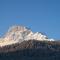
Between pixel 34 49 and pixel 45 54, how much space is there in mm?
1490

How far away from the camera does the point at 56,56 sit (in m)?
33.5

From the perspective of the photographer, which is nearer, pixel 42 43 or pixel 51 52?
pixel 51 52

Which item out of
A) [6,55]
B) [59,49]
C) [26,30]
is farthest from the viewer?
[26,30]

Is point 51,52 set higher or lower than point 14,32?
lower

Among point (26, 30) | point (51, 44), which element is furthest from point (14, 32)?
point (51, 44)

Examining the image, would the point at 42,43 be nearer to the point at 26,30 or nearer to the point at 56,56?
the point at 56,56

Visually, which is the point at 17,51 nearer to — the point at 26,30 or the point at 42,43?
the point at 42,43

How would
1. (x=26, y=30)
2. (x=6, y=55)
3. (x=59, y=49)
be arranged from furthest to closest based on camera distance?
Result: (x=26, y=30) < (x=59, y=49) < (x=6, y=55)

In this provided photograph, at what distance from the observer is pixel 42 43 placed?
37000mm

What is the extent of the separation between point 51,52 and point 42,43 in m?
3.58

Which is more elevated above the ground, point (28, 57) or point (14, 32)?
point (14, 32)

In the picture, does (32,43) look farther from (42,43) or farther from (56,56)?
(56,56)

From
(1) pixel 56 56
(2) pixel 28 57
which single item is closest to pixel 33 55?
(2) pixel 28 57

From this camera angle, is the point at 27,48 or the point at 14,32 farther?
the point at 14,32
